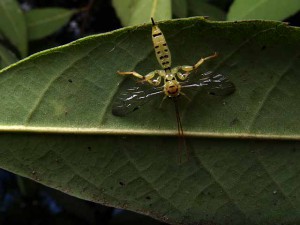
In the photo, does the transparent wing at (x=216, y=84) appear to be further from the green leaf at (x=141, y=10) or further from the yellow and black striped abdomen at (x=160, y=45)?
the green leaf at (x=141, y=10)

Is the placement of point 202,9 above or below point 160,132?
above

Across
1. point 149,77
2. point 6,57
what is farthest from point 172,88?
point 6,57

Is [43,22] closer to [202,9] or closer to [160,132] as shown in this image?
[202,9]

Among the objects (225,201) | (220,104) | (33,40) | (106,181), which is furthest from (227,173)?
(33,40)

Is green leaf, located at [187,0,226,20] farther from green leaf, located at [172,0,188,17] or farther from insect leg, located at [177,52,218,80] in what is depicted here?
insect leg, located at [177,52,218,80]

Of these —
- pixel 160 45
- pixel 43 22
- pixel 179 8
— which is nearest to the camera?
pixel 160 45

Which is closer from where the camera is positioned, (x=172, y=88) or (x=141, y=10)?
(x=172, y=88)

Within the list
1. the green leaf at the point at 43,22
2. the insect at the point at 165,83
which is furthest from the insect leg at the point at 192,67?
the green leaf at the point at 43,22

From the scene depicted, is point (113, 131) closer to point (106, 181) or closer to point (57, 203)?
point (106, 181)
